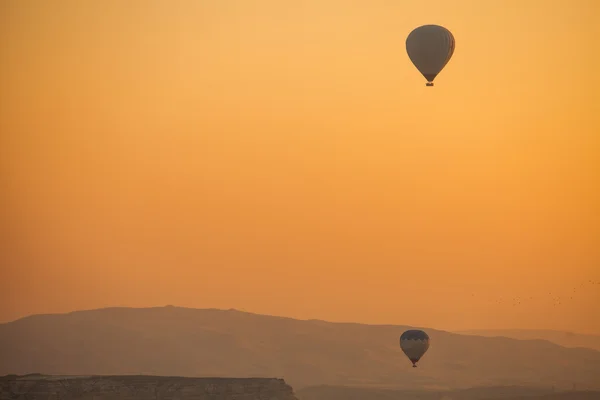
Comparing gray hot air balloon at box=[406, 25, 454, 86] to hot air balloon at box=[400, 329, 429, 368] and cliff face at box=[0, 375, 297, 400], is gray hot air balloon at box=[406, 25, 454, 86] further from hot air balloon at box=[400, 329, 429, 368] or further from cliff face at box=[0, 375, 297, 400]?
hot air balloon at box=[400, 329, 429, 368]

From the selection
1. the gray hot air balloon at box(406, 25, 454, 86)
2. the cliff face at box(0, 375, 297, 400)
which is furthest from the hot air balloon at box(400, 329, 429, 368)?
the cliff face at box(0, 375, 297, 400)

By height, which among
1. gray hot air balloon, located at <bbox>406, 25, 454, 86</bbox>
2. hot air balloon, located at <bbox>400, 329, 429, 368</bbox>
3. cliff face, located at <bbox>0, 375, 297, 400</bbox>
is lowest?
cliff face, located at <bbox>0, 375, 297, 400</bbox>

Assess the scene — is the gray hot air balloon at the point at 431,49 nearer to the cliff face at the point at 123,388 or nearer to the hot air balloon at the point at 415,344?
the cliff face at the point at 123,388

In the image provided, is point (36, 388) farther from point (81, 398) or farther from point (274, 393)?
point (274, 393)

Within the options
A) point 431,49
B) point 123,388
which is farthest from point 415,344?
point 123,388

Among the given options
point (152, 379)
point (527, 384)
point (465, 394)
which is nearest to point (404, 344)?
point (152, 379)

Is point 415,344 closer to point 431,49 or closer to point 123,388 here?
point 431,49
